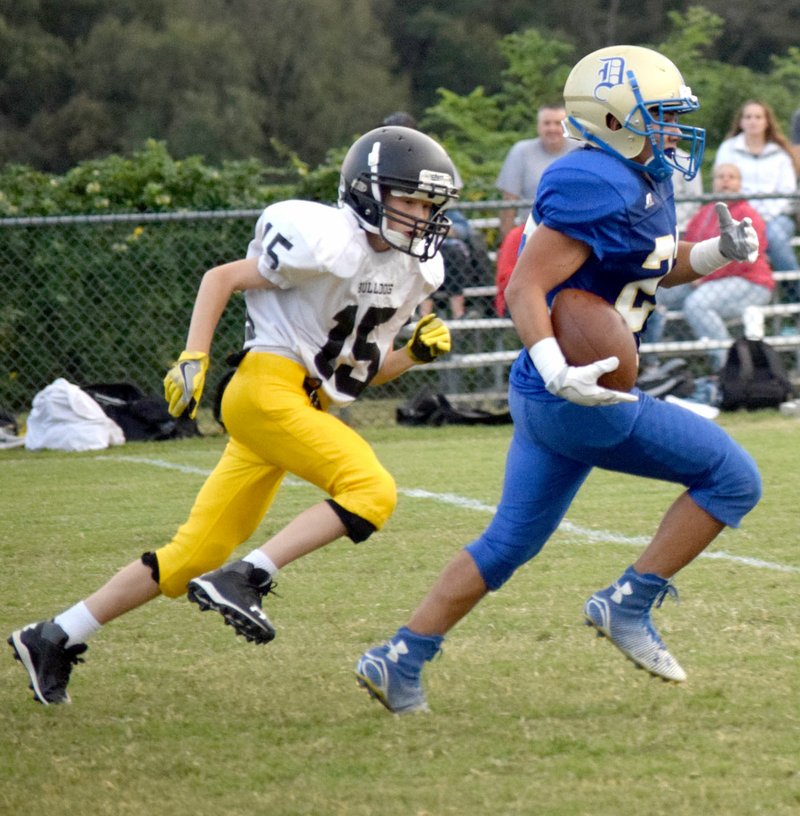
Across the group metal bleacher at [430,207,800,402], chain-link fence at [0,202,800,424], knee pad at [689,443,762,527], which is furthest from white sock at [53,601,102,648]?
metal bleacher at [430,207,800,402]

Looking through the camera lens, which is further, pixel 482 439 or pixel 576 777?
pixel 482 439

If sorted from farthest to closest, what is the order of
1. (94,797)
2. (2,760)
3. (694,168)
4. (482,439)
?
(482,439) < (694,168) < (2,760) < (94,797)

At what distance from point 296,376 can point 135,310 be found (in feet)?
19.8

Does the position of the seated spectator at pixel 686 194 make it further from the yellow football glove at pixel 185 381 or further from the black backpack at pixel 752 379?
the yellow football glove at pixel 185 381

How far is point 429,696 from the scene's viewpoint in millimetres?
4160

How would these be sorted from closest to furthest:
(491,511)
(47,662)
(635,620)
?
1. (635,620)
2. (47,662)
3. (491,511)

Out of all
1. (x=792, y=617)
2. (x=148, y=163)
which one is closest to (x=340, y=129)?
(x=148, y=163)

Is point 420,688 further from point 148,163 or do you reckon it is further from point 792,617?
point 148,163

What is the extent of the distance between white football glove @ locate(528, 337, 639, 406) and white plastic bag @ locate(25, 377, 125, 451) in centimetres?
590

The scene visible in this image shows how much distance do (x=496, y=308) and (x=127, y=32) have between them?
26.4 m

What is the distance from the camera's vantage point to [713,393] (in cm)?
1015

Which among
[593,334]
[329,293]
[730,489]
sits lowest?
[730,489]

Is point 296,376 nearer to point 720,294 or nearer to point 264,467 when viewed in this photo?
point 264,467

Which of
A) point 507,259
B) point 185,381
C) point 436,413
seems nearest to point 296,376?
point 185,381
